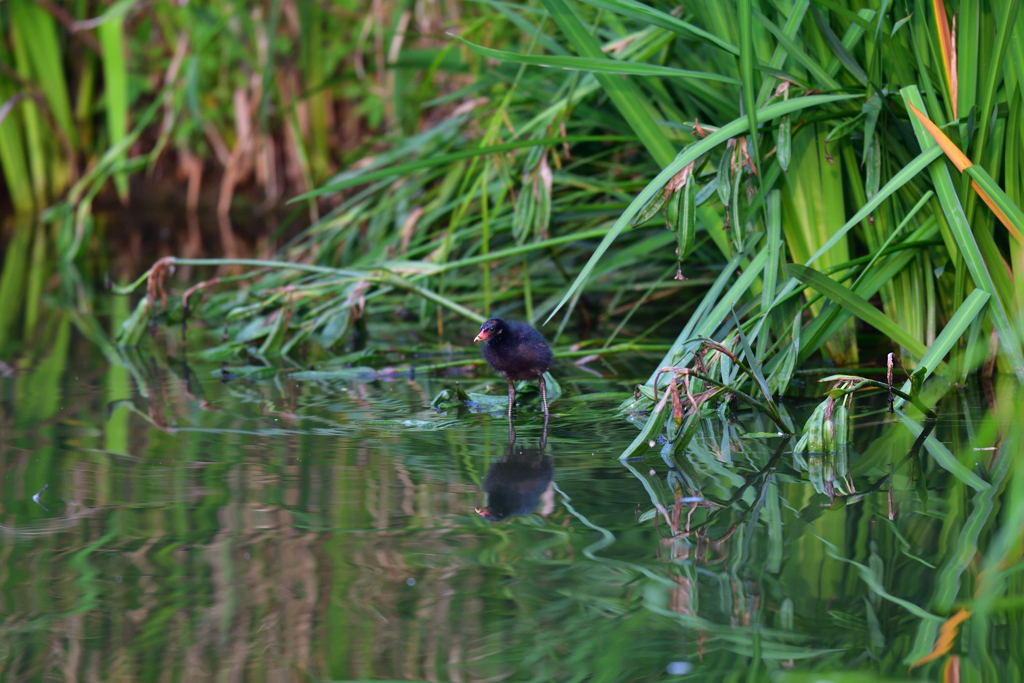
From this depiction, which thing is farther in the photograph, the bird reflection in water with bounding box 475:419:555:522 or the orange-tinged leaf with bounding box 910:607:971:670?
the bird reflection in water with bounding box 475:419:555:522

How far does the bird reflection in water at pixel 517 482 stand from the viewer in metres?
2.13

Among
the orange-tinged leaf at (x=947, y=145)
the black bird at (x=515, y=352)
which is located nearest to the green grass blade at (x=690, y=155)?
the orange-tinged leaf at (x=947, y=145)

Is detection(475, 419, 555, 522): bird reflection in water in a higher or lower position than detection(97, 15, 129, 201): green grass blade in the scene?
lower

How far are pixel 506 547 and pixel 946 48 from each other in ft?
5.80

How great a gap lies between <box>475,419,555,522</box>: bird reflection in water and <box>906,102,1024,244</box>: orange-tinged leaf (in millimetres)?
1234

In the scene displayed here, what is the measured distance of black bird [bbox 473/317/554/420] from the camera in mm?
2898

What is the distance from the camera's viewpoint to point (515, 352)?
2.89 metres

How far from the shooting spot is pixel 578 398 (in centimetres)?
303

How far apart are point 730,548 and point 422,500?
0.67 meters

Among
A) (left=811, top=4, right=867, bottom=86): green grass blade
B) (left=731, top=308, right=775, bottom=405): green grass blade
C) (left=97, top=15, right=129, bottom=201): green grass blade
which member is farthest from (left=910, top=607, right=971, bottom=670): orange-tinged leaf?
(left=97, top=15, right=129, bottom=201): green grass blade

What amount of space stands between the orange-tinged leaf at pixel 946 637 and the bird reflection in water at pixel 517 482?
826 mm

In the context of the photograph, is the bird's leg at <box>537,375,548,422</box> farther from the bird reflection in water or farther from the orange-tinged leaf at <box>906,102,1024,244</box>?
the orange-tinged leaf at <box>906,102,1024,244</box>

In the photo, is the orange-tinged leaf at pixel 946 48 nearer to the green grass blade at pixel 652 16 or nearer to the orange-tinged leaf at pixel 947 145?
the orange-tinged leaf at pixel 947 145

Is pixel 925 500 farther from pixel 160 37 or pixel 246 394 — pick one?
pixel 160 37
